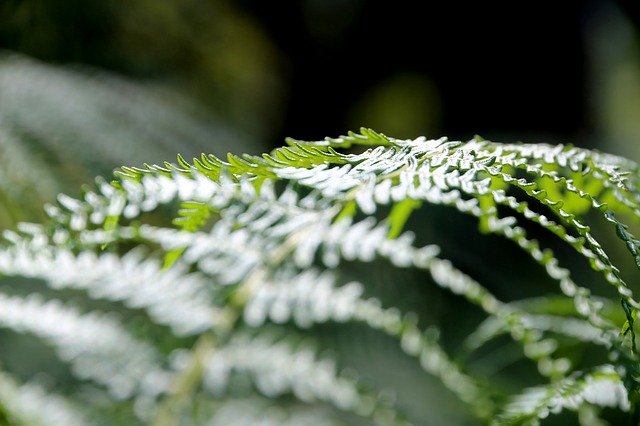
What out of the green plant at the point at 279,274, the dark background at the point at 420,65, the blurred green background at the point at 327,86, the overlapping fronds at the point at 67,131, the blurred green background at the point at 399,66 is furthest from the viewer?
the dark background at the point at 420,65

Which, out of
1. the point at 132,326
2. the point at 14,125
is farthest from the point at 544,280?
the point at 132,326

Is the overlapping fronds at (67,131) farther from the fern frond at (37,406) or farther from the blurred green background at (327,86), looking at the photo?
the fern frond at (37,406)

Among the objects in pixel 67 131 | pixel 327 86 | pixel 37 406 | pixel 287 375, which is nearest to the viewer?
pixel 37 406

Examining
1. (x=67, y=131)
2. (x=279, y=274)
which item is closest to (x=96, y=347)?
(x=279, y=274)

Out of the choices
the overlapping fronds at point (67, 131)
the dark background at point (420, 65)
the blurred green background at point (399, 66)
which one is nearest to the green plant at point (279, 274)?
the overlapping fronds at point (67, 131)

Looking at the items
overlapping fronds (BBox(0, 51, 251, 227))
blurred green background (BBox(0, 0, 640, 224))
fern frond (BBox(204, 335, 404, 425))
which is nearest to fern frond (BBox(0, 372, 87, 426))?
fern frond (BBox(204, 335, 404, 425))

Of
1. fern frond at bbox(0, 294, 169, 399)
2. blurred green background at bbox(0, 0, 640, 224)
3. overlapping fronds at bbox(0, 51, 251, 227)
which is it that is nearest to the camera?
fern frond at bbox(0, 294, 169, 399)

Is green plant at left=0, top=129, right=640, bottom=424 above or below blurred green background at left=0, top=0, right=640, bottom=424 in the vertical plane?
below

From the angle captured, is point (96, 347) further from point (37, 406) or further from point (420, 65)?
point (420, 65)

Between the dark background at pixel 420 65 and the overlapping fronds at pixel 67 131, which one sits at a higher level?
the dark background at pixel 420 65

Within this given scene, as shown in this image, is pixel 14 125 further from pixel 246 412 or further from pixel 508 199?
pixel 508 199

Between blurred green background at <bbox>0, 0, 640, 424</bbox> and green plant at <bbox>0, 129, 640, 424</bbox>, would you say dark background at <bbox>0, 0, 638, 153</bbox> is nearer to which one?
blurred green background at <bbox>0, 0, 640, 424</bbox>

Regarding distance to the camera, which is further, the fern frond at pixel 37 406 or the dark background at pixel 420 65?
the dark background at pixel 420 65
